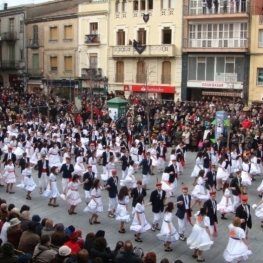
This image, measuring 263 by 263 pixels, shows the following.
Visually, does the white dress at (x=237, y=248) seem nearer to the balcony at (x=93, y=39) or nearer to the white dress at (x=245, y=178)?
the white dress at (x=245, y=178)

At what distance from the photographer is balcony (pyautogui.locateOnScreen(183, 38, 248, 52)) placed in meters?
37.3

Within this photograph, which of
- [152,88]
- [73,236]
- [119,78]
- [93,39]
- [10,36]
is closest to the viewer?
[73,236]

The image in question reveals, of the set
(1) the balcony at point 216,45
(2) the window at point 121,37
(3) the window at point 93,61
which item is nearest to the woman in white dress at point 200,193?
(1) the balcony at point 216,45

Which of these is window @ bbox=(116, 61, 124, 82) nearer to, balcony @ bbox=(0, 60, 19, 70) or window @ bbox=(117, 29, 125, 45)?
window @ bbox=(117, 29, 125, 45)

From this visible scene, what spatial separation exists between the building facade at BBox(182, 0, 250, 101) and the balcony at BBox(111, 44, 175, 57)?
4.83 feet

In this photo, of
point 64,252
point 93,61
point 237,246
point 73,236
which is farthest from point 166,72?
point 64,252

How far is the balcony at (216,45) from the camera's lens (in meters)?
37.3

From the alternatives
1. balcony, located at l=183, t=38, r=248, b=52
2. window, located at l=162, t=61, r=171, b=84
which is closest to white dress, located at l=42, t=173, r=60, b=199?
balcony, located at l=183, t=38, r=248, b=52

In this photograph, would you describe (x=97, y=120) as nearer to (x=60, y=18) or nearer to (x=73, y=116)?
(x=73, y=116)

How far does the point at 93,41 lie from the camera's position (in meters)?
45.8

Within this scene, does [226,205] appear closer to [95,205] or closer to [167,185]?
[167,185]

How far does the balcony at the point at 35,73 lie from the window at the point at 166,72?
15.3 m

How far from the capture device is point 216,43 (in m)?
38.5

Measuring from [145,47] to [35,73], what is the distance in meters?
14.9
